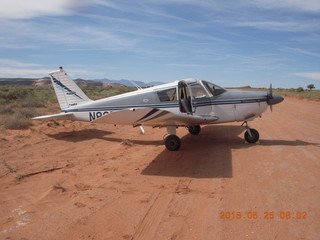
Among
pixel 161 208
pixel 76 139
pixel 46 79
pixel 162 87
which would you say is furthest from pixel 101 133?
pixel 46 79

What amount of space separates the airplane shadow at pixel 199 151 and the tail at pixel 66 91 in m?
1.33

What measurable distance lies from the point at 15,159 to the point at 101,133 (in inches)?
162

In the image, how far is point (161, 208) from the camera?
13.7ft

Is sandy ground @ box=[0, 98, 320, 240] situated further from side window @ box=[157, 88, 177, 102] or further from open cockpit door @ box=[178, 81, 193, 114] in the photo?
side window @ box=[157, 88, 177, 102]

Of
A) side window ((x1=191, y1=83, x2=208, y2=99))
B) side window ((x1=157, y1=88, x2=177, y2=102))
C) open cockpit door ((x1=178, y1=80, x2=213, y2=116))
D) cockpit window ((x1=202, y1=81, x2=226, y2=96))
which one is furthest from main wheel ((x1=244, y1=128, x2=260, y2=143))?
side window ((x1=157, y1=88, x2=177, y2=102))

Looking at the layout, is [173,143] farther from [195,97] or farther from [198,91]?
[198,91]

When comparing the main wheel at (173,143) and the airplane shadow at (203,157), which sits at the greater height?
the main wheel at (173,143)

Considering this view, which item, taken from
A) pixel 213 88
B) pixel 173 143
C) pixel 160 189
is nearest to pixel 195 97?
pixel 213 88

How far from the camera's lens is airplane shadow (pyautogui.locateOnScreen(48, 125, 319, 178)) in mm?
5956

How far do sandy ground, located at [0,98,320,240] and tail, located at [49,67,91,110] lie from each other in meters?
1.66

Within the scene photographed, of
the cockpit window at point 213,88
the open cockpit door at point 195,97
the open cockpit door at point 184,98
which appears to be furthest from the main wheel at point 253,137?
the open cockpit door at point 184,98

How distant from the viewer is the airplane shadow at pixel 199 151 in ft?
19.5

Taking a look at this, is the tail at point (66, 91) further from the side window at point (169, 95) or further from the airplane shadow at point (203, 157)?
the airplane shadow at point (203, 157)

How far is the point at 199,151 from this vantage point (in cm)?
758
